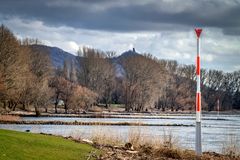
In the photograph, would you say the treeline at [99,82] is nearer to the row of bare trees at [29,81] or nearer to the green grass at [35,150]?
the row of bare trees at [29,81]

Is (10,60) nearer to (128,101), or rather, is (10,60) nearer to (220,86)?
(128,101)

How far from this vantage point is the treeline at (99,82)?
66688 millimetres

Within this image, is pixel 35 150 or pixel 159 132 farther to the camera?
pixel 159 132

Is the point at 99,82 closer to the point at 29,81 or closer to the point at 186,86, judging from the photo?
the point at 186,86

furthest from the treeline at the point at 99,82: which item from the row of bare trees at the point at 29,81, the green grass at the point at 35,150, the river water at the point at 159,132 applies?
the green grass at the point at 35,150

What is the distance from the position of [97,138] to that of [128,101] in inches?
3785

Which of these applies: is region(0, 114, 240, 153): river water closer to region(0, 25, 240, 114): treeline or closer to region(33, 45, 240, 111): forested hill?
region(0, 25, 240, 114): treeline

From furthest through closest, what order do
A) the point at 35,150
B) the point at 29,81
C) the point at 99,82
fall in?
the point at 99,82
the point at 29,81
the point at 35,150

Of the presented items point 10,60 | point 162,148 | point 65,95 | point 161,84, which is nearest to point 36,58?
point 65,95

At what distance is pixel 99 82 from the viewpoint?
401 feet

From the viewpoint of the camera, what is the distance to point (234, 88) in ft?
533

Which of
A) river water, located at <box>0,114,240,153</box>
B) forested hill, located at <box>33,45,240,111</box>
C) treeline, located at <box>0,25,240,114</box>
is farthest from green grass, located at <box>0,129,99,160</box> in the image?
forested hill, located at <box>33,45,240,111</box>

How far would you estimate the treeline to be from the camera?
219 feet

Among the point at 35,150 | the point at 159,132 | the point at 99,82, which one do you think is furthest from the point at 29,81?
the point at 35,150
